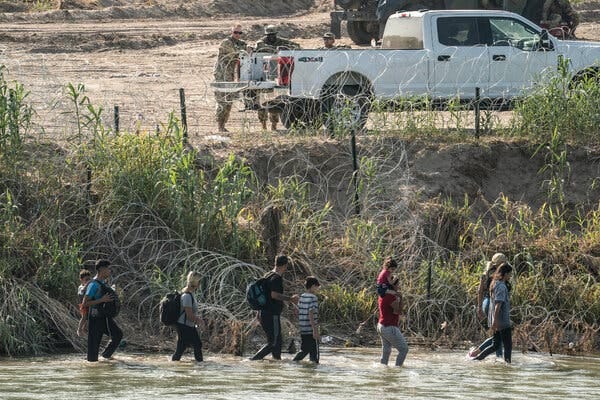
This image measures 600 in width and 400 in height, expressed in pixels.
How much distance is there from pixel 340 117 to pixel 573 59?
401cm

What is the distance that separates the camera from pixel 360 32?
3403 cm

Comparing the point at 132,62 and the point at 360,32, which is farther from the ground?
the point at 360,32

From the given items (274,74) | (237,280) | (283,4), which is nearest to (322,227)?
(237,280)

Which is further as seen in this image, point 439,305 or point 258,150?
point 258,150

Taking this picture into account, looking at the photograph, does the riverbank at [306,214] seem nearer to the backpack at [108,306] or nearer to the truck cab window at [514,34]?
the truck cab window at [514,34]

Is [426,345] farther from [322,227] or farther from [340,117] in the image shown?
[340,117]

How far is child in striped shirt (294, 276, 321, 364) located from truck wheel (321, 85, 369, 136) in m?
5.22

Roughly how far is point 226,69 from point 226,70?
20 millimetres

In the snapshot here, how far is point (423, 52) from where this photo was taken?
21.4m

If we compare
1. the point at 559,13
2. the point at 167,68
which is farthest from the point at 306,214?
the point at 559,13

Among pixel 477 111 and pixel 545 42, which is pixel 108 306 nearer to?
pixel 477 111

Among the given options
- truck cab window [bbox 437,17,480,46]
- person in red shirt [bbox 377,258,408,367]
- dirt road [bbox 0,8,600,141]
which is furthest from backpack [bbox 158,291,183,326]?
truck cab window [bbox 437,17,480,46]

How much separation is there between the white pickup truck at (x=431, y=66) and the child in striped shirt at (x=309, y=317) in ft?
19.6

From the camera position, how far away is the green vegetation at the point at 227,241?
55.1 feet
